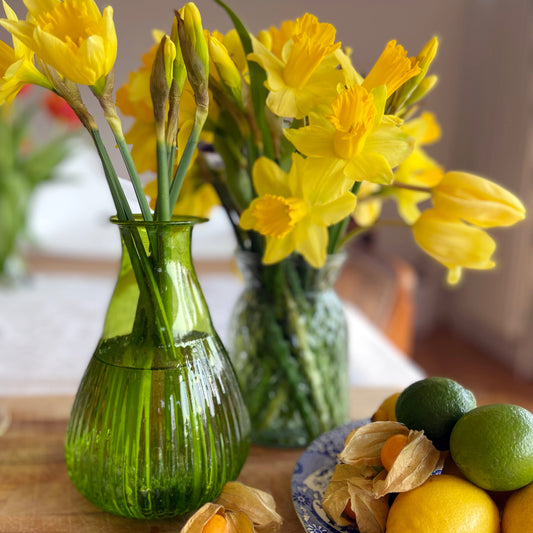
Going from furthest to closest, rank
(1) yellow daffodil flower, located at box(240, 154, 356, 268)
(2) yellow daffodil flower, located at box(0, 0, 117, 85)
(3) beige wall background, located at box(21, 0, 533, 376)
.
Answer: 1. (3) beige wall background, located at box(21, 0, 533, 376)
2. (1) yellow daffodil flower, located at box(240, 154, 356, 268)
3. (2) yellow daffodil flower, located at box(0, 0, 117, 85)

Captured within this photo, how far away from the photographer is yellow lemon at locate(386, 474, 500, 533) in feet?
1.37

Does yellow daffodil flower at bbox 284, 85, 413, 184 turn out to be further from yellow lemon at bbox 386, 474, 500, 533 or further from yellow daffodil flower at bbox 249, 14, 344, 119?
yellow lemon at bbox 386, 474, 500, 533

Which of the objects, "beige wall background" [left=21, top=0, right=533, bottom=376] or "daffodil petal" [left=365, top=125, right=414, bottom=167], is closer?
"daffodil petal" [left=365, top=125, right=414, bottom=167]

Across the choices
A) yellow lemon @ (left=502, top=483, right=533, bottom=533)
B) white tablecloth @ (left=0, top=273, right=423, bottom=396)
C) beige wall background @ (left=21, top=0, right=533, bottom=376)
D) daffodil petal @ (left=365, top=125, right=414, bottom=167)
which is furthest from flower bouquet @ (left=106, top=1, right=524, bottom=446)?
beige wall background @ (left=21, top=0, right=533, bottom=376)

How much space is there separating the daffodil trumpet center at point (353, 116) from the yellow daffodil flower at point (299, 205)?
0.10 feet

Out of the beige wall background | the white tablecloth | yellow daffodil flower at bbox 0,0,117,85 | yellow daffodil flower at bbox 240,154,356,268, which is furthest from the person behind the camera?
the beige wall background

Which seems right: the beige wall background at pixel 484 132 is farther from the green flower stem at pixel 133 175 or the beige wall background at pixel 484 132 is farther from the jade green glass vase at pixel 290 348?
the green flower stem at pixel 133 175

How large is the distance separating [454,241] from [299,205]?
162 mm

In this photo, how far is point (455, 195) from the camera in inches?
22.1

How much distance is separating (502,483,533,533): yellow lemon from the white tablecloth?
0.52 m

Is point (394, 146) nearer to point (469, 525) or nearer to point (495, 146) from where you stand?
point (469, 525)

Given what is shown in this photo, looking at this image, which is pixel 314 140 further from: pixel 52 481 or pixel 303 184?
pixel 52 481

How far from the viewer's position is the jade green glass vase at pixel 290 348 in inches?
25.7

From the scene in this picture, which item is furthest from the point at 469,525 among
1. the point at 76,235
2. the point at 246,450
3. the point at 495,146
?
the point at 495,146
